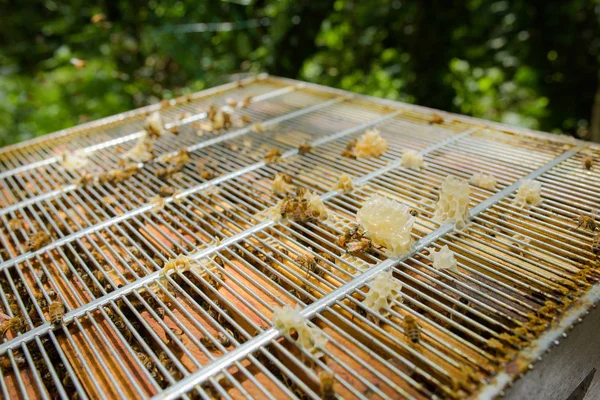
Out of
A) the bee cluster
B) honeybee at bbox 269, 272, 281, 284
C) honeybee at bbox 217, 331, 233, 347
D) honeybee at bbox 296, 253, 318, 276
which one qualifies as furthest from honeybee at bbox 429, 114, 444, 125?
honeybee at bbox 217, 331, 233, 347

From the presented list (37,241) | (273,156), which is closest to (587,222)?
(273,156)

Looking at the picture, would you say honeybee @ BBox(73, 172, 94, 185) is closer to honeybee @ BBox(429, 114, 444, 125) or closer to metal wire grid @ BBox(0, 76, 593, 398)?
metal wire grid @ BBox(0, 76, 593, 398)

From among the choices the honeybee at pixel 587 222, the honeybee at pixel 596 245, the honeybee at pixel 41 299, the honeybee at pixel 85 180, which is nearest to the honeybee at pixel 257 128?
the honeybee at pixel 85 180

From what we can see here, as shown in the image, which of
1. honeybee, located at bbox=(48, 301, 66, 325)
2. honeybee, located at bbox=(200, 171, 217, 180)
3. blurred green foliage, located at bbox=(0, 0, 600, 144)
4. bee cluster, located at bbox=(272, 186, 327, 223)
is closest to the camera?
honeybee, located at bbox=(48, 301, 66, 325)

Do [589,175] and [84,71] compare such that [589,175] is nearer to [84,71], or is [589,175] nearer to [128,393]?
[128,393]

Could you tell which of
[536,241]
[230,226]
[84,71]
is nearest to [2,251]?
[230,226]

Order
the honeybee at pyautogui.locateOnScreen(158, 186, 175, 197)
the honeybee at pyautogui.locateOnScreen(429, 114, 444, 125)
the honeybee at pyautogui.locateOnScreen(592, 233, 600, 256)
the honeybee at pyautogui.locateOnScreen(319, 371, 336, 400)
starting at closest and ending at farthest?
1. the honeybee at pyautogui.locateOnScreen(319, 371, 336, 400)
2. the honeybee at pyautogui.locateOnScreen(592, 233, 600, 256)
3. the honeybee at pyautogui.locateOnScreen(158, 186, 175, 197)
4. the honeybee at pyautogui.locateOnScreen(429, 114, 444, 125)

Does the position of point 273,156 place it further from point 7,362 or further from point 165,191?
point 7,362
